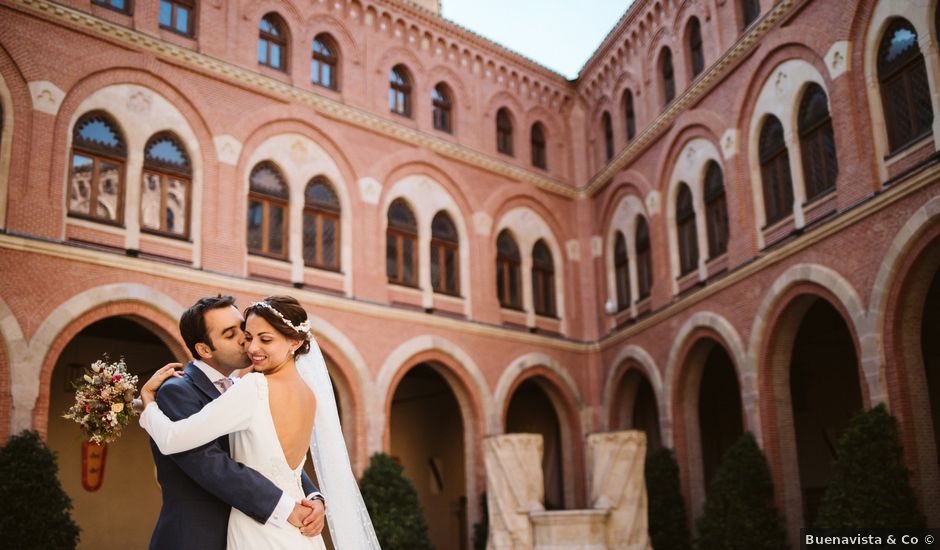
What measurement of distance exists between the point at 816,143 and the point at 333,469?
12.7 m

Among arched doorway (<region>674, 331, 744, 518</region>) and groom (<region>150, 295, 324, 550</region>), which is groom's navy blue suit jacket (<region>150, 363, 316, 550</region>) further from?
arched doorway (<region>674, 331, 744, 518</region>)

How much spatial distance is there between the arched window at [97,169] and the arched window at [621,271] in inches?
468

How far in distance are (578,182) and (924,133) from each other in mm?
11168

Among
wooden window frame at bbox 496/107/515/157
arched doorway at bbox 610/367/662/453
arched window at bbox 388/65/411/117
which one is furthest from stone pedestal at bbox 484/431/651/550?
wooden window frame at bbox 496/107/515/157

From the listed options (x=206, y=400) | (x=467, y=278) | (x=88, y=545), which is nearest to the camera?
(x=206, y=400)

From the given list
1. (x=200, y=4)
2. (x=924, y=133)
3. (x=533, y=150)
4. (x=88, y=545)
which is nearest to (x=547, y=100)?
(x=533, y=150)

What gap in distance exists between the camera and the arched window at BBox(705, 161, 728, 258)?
1772cm

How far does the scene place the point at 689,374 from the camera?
18.6 m

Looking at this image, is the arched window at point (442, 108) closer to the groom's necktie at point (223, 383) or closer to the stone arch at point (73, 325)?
the stone arch at point (73, 325)

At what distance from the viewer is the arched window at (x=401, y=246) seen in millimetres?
18766

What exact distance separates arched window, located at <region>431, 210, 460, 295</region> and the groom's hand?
1526 cm

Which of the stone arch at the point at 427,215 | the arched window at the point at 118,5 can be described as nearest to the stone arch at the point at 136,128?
the arched window at the point at 118,5

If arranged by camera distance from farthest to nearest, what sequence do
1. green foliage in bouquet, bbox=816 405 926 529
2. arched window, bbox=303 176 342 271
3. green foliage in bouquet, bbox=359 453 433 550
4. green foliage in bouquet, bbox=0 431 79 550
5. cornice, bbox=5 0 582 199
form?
1. arched window, bbox=303 176 342 271
2. green foliage in bouquet, bbox=359 453 433 550
3. cornice, bbox=5 0 582 199
4. green foliage in bouquet, bbox=816 405 926 529
5. green foliage in bouquet, bbox=0 431 79 550

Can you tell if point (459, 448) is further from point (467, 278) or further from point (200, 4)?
point (200, 4)
